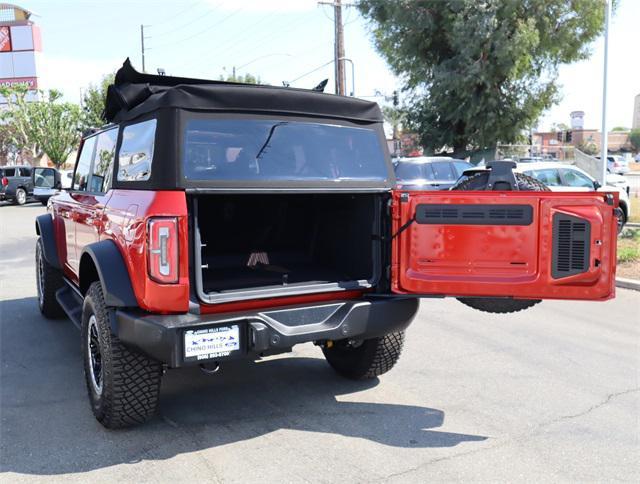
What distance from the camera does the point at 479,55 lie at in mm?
21906

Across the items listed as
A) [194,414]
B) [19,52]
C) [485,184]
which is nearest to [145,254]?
[194,414]

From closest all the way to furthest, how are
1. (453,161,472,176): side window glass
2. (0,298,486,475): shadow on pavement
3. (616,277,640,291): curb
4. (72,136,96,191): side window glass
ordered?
1. (0,298,486,475): shadow on pavement
2. (72,136,96,191): side window glass
3. (616,277,640,291): curb
4. (453,161,472,176): side window glass

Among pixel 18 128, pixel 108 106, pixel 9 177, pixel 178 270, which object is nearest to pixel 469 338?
pixel 178 270

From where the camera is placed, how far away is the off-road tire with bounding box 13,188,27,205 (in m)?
24.8

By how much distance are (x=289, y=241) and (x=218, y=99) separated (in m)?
1.69

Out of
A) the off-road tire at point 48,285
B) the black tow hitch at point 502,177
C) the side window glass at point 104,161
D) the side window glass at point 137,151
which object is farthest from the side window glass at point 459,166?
the side window glass at point 137,151

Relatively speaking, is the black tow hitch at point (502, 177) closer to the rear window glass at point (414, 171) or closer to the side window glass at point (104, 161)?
the side window glass at point (104, 161)

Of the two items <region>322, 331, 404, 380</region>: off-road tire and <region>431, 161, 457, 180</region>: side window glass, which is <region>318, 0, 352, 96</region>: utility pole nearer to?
<region>431, 161, 457, 180</region>: side window glass

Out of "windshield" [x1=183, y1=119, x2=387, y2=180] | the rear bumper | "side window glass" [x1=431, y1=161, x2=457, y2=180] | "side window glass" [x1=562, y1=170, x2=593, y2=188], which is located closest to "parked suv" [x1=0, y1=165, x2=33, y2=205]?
"side window glass" [x1=431, y1=161, x2=457, y2=180]

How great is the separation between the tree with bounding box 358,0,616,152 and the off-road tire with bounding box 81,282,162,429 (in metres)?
20.0

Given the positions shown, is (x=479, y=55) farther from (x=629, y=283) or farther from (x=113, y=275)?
(x=113, y=275)

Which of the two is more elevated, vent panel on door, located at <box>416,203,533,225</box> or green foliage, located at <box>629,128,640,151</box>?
green foliage, located at <box>629,128,640,151</box>

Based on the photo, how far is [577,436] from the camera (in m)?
3.84

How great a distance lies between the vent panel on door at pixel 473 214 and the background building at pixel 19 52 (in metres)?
60.0
